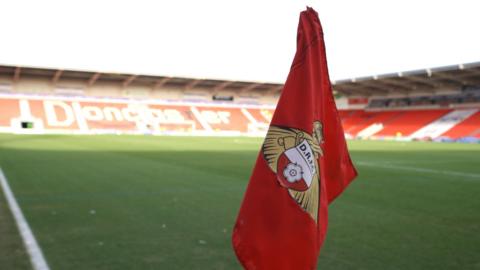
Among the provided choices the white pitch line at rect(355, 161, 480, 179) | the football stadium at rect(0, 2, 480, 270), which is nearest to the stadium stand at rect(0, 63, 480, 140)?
the white pitch line at rect(355, 161, 480, 179)

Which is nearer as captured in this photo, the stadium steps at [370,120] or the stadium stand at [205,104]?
the stadium stand at [205,104]

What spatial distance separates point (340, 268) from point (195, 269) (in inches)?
52.2

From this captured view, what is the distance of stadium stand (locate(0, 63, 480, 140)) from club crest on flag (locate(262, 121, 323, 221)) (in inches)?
1509

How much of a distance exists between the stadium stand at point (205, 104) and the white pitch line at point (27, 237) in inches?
1393

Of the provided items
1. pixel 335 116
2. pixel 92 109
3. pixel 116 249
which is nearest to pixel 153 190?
pixel 116 249

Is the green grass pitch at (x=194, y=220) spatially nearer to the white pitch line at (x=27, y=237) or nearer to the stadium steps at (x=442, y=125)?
the white pitch line at (x=27, y=237)

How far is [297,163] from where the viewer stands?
209 centimetres

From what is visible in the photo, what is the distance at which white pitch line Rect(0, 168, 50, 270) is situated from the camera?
4001 mm

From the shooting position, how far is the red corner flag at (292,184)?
2.07 metres

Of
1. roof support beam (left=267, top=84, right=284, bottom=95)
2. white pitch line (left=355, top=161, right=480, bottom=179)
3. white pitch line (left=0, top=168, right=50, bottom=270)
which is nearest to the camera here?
white pitch line (left=0, top=168, right=50, bottom=270)

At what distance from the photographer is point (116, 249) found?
4.55 metres

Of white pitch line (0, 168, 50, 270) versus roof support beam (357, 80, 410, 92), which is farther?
roof support beam (357, 80, 410, 92)

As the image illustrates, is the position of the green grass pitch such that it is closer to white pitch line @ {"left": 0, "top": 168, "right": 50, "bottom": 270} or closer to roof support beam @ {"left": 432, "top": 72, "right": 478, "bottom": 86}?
white pitch line @ {"left": 0, "top": 168, "right": 50, "bottom": 270}

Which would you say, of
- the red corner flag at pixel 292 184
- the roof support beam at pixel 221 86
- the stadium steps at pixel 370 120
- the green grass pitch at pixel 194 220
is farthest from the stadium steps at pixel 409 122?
the red corner flag at pixel 292 184
